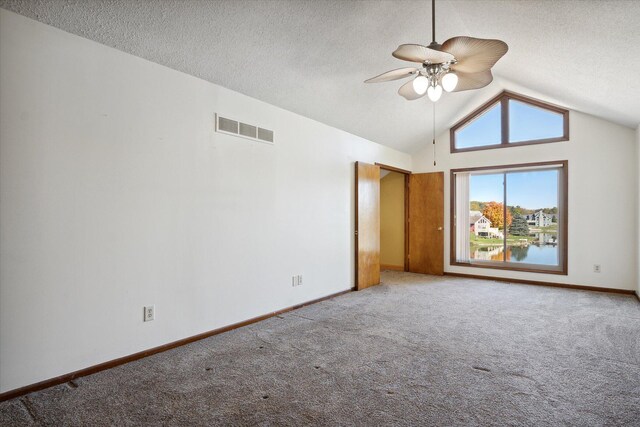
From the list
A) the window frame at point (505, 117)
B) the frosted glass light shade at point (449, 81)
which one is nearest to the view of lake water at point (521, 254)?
the window frame at point (505, 117)

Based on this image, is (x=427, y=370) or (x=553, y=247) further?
(x=553, y=247)

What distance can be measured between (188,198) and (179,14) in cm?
147

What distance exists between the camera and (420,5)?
3.17 metres

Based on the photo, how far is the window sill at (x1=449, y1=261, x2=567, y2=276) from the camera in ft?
18.2

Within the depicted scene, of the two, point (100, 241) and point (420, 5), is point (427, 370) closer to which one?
point (100, 241)

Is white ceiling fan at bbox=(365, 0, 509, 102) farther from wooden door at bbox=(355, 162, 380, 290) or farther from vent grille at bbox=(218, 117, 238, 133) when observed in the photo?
wooden door at bbox=(355, 162, 380, 290)

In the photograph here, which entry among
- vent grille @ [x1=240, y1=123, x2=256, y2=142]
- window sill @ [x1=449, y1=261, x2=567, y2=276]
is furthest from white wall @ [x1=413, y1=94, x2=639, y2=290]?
vent grille @ [x1=240, y1=123, x2=256, y2=142]

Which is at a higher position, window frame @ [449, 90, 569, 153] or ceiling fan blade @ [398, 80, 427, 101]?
window frame @ [449, 90, 569, 153]

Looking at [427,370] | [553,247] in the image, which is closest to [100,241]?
[427,370]

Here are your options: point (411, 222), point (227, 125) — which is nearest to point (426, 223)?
point (411, 222)

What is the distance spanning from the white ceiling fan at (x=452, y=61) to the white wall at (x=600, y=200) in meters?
3.37

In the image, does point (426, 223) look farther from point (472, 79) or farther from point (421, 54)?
point (421, 54)

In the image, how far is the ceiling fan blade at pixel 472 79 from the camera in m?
2.68

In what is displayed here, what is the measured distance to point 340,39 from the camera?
3.30m
